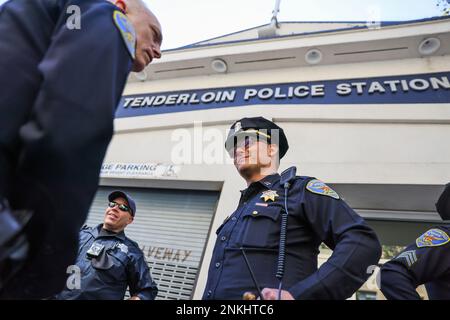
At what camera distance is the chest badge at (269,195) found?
1.60 meters

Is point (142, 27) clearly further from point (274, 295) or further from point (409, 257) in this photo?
point (409, 257)

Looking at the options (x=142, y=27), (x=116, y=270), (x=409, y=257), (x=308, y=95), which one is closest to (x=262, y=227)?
(x=409, y=257)

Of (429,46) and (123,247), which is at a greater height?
(429,46)

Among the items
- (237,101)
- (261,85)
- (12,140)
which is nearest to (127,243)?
(12,140)

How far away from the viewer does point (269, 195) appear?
163 centimetres

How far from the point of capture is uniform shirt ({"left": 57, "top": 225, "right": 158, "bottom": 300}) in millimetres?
2105

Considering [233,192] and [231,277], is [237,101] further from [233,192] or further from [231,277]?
[231,277]

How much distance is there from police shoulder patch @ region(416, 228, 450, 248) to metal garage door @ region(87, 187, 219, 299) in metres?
2.26

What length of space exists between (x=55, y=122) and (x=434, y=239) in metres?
1.99

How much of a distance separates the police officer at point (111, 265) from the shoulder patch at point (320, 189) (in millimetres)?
1591

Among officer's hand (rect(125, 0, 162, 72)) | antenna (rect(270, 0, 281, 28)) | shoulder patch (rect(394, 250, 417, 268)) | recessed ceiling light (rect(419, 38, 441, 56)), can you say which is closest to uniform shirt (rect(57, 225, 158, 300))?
officer's hand (rect(125, 0, 162, 72))

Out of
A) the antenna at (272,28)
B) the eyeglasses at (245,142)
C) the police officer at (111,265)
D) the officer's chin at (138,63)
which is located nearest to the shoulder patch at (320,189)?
the eyeglasses at (245,142)

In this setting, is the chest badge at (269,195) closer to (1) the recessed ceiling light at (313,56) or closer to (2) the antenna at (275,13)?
(1) the recessed ceiling light at (313,56)

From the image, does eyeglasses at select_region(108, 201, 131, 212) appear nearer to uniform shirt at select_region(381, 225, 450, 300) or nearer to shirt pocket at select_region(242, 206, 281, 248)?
shirt pocket at select_region(242, 206, 281, 248)
